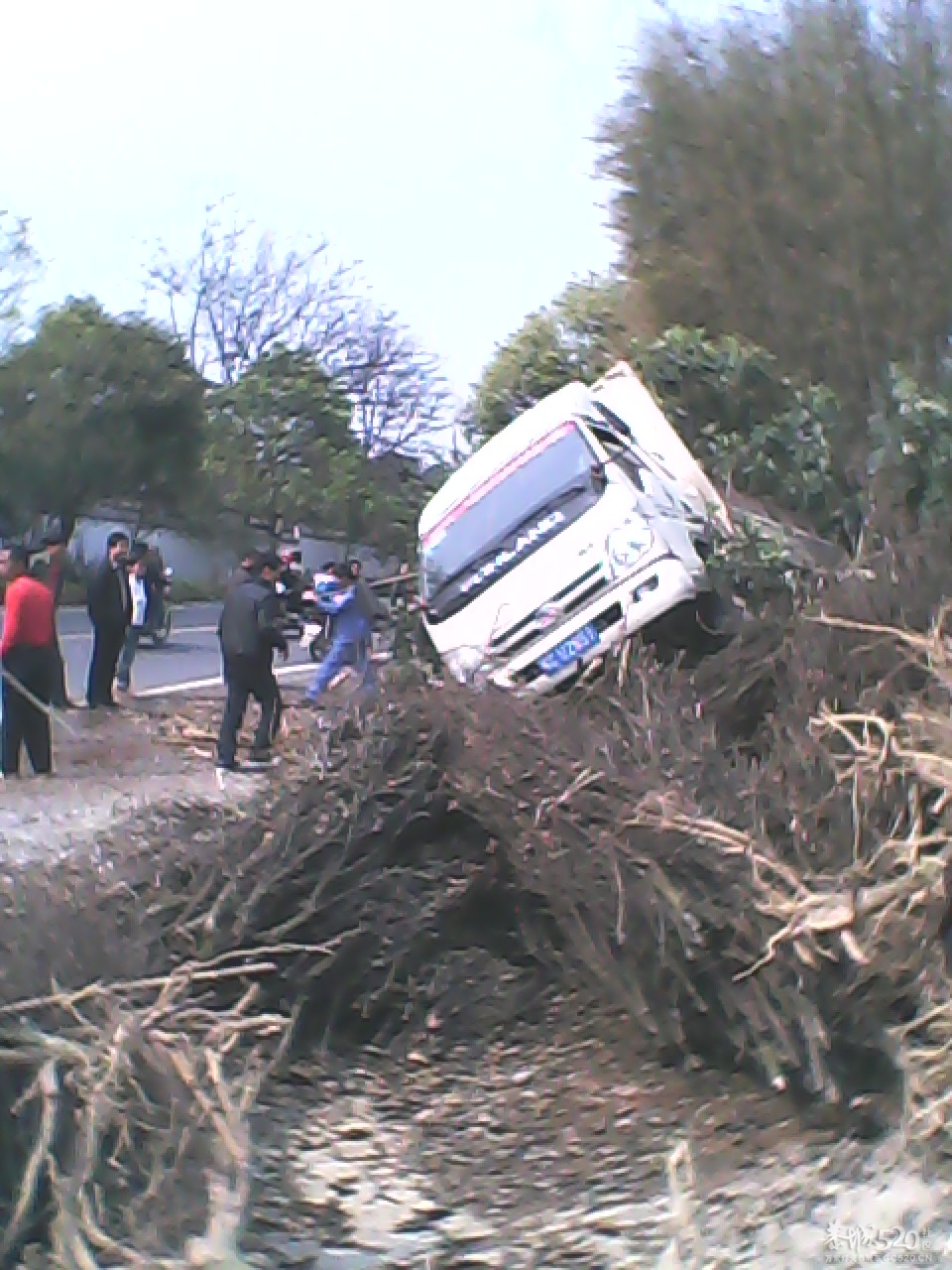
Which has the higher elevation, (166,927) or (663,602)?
(663,602)

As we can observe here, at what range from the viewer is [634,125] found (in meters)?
20.2

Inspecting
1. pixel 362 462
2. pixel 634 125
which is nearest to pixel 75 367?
pixel 362 462

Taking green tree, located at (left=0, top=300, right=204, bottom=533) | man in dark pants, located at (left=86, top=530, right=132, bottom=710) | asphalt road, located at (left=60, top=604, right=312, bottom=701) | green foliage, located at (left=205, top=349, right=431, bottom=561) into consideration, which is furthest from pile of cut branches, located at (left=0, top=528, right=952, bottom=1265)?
green foliage, located at (left=205, top=349, right=431, bottom=561)

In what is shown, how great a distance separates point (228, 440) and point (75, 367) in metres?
10.3

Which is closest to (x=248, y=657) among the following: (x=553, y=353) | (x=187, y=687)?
(x=187, y=687)

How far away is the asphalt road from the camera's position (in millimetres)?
18375

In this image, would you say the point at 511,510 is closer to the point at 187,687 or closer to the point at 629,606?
the point at 629,606

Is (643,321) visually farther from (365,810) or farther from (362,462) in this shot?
(362,462)

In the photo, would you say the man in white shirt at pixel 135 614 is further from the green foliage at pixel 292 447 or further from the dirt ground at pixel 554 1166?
the green foliage at pixel 292 447

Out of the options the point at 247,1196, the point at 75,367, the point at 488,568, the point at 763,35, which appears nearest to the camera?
the point at 247,1196

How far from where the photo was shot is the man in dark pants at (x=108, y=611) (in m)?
13.7

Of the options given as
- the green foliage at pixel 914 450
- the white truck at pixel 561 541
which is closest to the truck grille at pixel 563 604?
the white truck at pixel 561 541

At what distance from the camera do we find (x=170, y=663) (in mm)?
22328

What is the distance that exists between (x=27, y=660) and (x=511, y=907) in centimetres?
587
